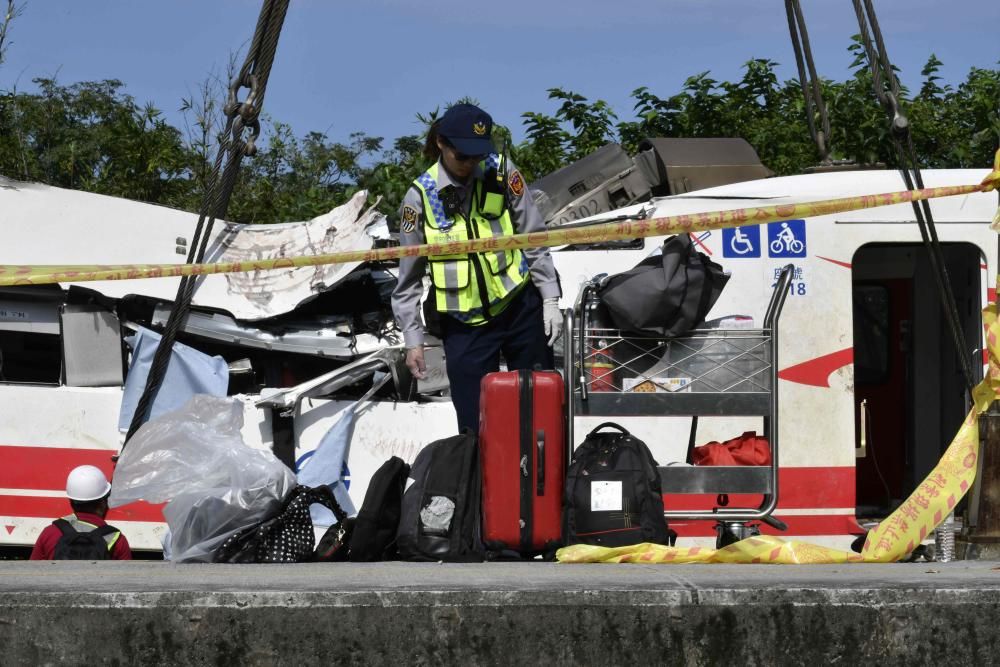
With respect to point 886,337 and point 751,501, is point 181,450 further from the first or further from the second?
point 886,337

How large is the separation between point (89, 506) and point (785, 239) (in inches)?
151

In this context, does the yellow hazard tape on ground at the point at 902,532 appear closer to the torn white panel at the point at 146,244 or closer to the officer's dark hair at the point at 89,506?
the officer's dark hair at the point at 89,506

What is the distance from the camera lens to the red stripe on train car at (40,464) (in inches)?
257

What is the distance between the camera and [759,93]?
56.7ft

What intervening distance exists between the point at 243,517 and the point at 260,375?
6.98 ft

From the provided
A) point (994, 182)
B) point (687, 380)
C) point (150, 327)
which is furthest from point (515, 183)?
point (150, 327)

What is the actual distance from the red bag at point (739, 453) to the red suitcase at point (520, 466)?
80 centimetres

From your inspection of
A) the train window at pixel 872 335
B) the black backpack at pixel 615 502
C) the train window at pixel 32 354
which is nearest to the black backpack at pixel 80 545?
the train window at pixel 32 354

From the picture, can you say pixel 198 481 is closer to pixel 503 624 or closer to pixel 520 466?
pixel 520 466

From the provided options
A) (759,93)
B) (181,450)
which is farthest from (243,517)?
(759,93)

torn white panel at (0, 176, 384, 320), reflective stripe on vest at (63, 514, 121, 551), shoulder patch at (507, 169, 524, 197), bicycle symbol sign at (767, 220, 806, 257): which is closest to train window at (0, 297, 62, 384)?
torn white panel at (0, 176, 384, 320)

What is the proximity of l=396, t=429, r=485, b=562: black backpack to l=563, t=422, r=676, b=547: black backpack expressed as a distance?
1.22ft

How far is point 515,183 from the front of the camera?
5457mm

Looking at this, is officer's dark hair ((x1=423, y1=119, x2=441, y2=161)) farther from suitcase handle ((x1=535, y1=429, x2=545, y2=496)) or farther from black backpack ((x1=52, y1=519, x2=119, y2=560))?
black backpack ((x1=52, y1=519, x2=119, y2=560))
